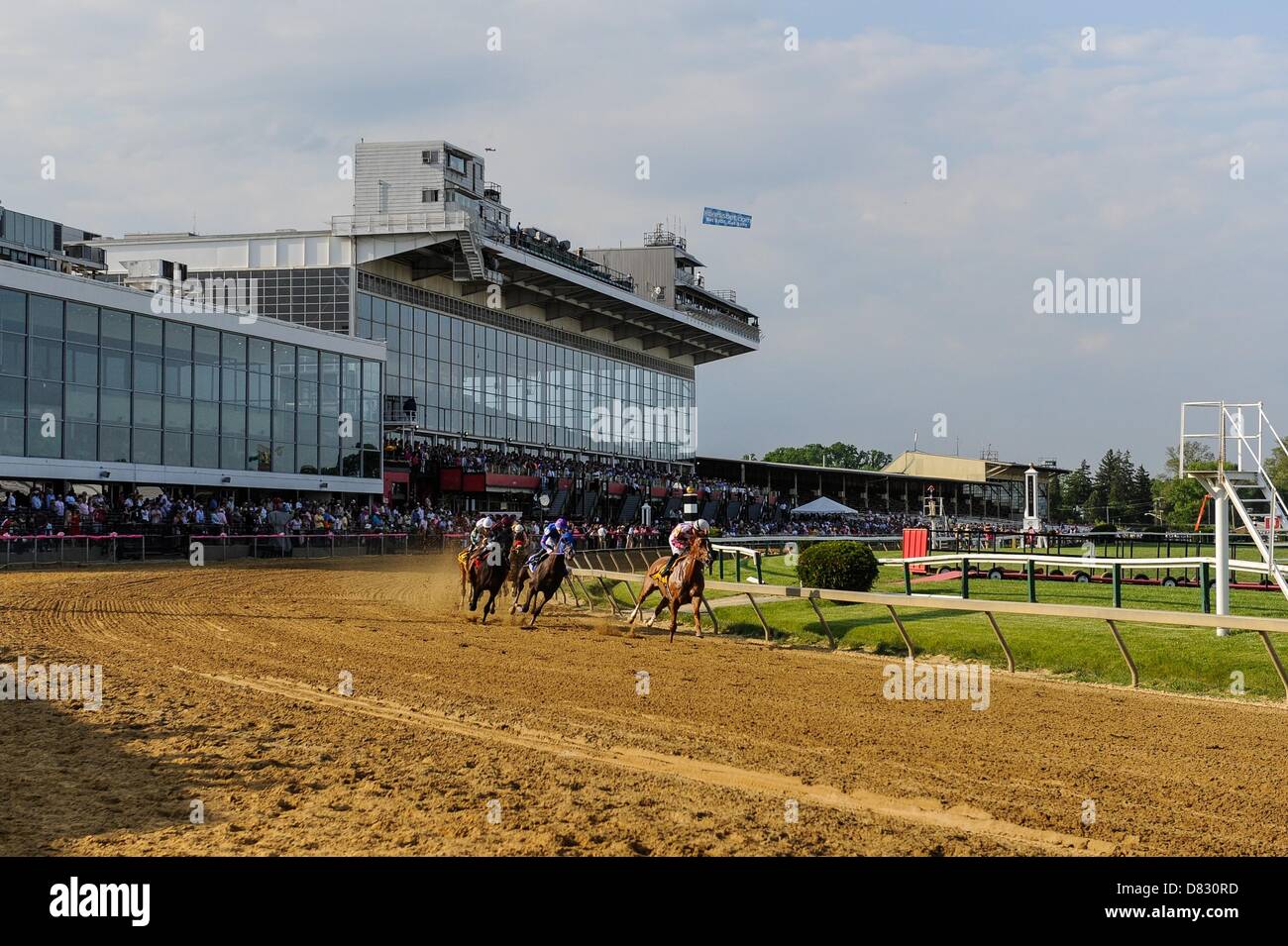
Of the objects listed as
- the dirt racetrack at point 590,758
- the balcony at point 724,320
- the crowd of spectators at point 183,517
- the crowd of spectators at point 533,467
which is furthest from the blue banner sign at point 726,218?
the dirt racetrack at point 590,758

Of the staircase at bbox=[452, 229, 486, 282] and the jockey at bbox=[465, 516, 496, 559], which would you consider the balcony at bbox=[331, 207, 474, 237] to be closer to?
the staircase at bbox=[452, 229, 486, 282]

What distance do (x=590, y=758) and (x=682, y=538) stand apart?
24.8ft

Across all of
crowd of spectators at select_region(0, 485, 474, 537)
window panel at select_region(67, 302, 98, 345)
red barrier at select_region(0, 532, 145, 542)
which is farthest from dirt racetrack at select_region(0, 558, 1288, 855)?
window panel at select_region(67, 302, 98, 345)

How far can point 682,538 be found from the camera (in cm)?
1495

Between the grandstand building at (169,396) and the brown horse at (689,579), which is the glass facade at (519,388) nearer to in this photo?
the grandstand building at (169,396)

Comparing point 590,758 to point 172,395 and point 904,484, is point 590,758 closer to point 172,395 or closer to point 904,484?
point 172,395

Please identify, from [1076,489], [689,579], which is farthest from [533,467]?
[1076,489]

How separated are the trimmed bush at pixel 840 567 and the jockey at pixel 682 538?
2.37m

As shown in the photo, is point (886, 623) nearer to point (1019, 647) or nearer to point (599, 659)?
point (1019, 647)

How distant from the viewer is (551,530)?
51.3ft

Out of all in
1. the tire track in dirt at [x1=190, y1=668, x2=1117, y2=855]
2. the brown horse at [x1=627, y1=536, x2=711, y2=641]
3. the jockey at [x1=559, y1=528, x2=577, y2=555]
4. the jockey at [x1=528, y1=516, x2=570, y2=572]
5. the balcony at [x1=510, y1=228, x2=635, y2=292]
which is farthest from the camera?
the balcony at [x1=510, y1=228, x2=635, y2=292]

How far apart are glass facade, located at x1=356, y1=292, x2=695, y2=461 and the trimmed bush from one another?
102 ft

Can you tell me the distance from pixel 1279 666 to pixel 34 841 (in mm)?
9695

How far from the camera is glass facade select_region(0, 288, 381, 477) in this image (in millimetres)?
28141
